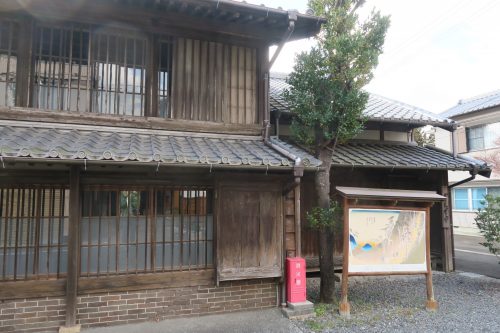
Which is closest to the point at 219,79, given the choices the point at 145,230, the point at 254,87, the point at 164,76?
the point at 254,87

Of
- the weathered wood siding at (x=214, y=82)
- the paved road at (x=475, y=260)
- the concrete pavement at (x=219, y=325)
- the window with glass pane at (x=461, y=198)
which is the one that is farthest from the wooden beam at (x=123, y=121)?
the window with glass pane at (x=461, y=198)

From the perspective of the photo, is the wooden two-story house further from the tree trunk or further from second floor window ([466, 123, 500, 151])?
second floor window ([466, 123, 500, 151])

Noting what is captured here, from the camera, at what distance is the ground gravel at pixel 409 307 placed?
543 cm

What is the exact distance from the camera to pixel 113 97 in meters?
6.10

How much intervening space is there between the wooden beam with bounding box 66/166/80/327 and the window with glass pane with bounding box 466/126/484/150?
72.5 feet

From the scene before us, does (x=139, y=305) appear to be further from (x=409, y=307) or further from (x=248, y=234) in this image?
(x=409, y=307)

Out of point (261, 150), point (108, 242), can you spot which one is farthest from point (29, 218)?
point (261, 150)

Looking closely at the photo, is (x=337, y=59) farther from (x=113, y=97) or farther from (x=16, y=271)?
(x=16, y=271)

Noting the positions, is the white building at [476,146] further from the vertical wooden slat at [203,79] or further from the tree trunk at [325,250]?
the vertical wooden slat at [203,79]

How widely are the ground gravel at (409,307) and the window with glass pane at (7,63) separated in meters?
6.24

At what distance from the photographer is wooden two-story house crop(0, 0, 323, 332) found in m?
5.10

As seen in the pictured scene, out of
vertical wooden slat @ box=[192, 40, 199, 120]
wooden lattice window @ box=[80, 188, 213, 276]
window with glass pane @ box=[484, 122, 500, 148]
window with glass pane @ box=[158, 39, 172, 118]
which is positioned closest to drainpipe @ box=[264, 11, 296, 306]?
vertical wooden slat @ box=[192, 40, 199, 120]

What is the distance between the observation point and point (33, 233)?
513cm

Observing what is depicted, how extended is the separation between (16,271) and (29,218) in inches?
32.2
